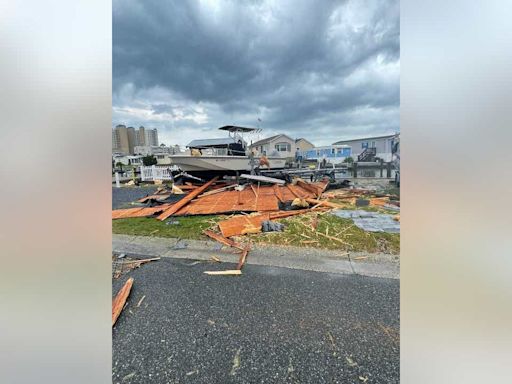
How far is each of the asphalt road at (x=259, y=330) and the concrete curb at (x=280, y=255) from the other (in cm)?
22

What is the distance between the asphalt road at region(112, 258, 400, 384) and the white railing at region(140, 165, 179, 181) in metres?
9.86

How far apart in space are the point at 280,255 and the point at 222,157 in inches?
268

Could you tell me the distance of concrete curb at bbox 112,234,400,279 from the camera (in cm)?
273

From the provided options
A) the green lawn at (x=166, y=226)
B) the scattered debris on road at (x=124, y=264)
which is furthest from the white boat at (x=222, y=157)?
the scattered debris on road at (x=124, y=264)

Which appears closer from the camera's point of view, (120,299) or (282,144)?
(120,299)

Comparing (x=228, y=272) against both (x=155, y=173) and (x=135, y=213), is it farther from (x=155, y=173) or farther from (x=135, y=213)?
(x=155, y=173)

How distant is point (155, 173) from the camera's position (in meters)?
11.8

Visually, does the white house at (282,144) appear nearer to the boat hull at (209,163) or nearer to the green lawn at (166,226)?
the boat hull at (209,163)

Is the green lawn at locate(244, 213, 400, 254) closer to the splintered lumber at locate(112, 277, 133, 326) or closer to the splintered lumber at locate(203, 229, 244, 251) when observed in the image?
the splintered lumber at locate(203, 229, 244, 251)

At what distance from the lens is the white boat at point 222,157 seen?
904 centimetres

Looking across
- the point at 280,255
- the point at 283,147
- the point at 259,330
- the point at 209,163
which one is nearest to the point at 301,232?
the point at 280,255
